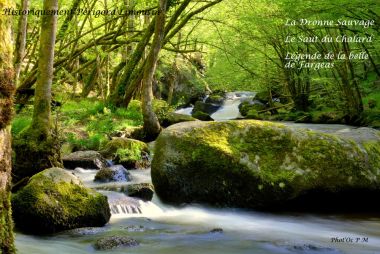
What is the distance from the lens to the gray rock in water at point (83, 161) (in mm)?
9531

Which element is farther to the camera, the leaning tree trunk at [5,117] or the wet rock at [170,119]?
the wet rock at [170,119]

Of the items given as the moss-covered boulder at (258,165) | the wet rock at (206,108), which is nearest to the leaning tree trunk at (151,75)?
the moss-covered boulder at (258,165)

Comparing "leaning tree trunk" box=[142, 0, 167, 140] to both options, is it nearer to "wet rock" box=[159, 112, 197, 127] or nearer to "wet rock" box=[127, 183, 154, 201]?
"wet rock" box=[159, 112, 197, 127]

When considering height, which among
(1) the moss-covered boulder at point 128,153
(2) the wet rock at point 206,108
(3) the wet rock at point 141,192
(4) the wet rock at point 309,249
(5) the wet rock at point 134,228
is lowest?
(5) the wet rock at point 134,228

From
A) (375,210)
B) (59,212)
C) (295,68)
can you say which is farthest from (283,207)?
(295,68)

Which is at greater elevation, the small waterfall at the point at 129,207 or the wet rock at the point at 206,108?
the wet rock at the point at 206,108

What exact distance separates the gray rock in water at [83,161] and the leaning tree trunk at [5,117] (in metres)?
7.18

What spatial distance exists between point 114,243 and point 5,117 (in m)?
2.78

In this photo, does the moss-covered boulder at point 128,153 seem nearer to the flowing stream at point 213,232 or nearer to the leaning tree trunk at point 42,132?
the leaning tree trunk at point 42,132

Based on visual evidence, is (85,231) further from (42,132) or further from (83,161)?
(83,161)

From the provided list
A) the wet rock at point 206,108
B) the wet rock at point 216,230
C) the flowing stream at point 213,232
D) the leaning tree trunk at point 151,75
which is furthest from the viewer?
the wet rock at point 206,108

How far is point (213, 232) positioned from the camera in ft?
18.2

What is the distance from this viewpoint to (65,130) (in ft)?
41.2

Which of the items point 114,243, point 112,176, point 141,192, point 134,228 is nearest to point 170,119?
point 112,176
